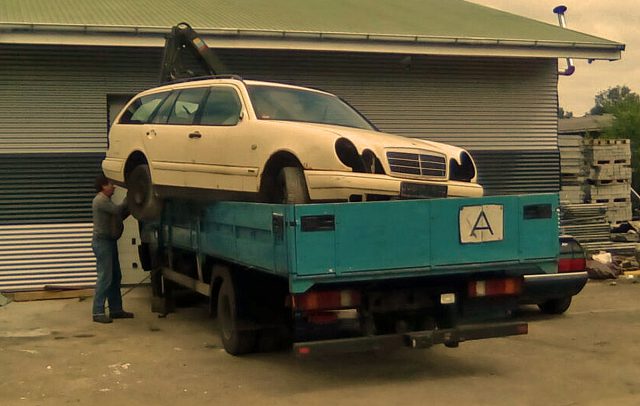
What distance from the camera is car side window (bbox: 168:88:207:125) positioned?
29.6 ft

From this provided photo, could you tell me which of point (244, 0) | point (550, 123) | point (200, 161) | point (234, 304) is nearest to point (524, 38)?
point (550, 123)

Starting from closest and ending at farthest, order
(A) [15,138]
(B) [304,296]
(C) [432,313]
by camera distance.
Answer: (B) [304,296], (C) [432,313], (A) [15,138]

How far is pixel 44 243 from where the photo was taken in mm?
12844

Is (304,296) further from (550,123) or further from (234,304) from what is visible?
(550,123)

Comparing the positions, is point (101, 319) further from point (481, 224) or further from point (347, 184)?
point (481, 224)

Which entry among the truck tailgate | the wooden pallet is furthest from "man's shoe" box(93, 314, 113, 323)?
the truck tailgate

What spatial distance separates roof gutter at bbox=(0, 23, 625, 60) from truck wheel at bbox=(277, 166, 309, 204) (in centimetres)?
558

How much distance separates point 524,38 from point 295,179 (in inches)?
317

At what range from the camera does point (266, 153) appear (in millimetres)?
7727

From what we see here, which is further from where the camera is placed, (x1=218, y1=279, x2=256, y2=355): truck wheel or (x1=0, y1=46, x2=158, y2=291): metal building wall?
(x1=0, y1=46, x2=158, y2=291): metal building wall

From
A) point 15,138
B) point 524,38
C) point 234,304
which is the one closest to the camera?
point 234,304

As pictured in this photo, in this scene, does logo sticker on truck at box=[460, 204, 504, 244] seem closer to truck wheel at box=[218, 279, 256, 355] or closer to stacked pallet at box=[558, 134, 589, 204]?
truck wheel at box=[218, 279, 256, 355]

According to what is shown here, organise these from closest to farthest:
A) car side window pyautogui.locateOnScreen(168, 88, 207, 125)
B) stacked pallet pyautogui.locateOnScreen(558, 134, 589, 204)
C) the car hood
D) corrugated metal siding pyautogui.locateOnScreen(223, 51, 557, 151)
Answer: the car hood, car side window pyautogui.locateOnScreen(168, 88, 207, 125), corrugated metal siding pyautogui.locateOnScreen(223, 51, 557, 151), stacked pallet pyautogui.locateOnScreen(558, 134, 589, 204)

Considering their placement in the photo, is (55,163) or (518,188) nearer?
(55,163)
